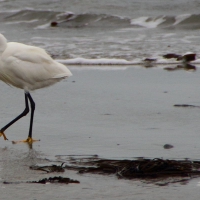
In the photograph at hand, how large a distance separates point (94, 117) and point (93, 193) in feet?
7.90

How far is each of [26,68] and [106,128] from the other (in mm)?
1056

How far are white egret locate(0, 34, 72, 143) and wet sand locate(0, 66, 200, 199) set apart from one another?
390 millimetres

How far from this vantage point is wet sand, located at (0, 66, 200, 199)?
400cm

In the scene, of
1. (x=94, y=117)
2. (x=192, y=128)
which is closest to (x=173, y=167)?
(x=192, y=128)

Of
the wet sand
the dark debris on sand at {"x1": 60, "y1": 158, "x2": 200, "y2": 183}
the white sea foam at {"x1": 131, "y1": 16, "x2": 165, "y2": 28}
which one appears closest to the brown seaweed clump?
the dark debris on sand at {"x1": 60, "y1": 158, "x2": 200, "y2": 183}

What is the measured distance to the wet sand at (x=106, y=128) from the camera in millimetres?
3998

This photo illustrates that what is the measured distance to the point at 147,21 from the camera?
16203 millimetres

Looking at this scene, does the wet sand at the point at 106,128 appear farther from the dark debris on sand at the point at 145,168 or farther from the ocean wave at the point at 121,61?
the ocean wave at the point at 121,61

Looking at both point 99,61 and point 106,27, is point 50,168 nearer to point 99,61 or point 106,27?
point 99,61

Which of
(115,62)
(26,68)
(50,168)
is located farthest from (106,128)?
(115,62)

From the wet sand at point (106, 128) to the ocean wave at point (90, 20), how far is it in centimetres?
715

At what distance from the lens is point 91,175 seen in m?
4.35

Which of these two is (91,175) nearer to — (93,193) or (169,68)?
(93,193)

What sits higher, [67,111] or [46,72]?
[46,72]
